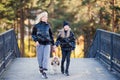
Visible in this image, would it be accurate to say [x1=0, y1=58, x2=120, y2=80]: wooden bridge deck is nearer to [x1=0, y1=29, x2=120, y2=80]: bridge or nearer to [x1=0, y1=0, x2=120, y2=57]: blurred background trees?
[x1=0, y1=29, x2=120, y2=80]: bridge

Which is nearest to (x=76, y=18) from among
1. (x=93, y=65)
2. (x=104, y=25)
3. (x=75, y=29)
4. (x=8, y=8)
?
(x=75, y=29)

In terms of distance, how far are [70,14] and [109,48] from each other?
2806 cm

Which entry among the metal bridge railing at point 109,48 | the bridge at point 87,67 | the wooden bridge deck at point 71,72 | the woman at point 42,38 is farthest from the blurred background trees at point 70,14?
the woman at point 42,38

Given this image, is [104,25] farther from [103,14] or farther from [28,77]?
[28,77]

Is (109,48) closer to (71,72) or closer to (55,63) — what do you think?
(71,72)

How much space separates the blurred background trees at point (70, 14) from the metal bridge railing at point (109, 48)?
13.4 metres

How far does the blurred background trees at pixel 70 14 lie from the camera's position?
103ft

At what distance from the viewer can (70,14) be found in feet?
129

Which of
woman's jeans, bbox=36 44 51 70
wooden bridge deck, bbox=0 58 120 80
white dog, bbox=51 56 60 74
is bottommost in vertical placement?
wooden bridge deck, bbox=0 58 120 80

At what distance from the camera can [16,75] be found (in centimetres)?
1049

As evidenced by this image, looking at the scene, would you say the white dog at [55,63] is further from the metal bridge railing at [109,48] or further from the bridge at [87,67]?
the metal bridge railing at [109,48]

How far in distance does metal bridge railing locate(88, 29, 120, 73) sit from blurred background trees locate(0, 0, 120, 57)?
44.1ft

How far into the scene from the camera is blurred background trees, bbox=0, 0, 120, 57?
31453mm

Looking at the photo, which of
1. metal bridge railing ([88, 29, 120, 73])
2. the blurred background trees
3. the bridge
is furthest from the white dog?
the blurred background trees
